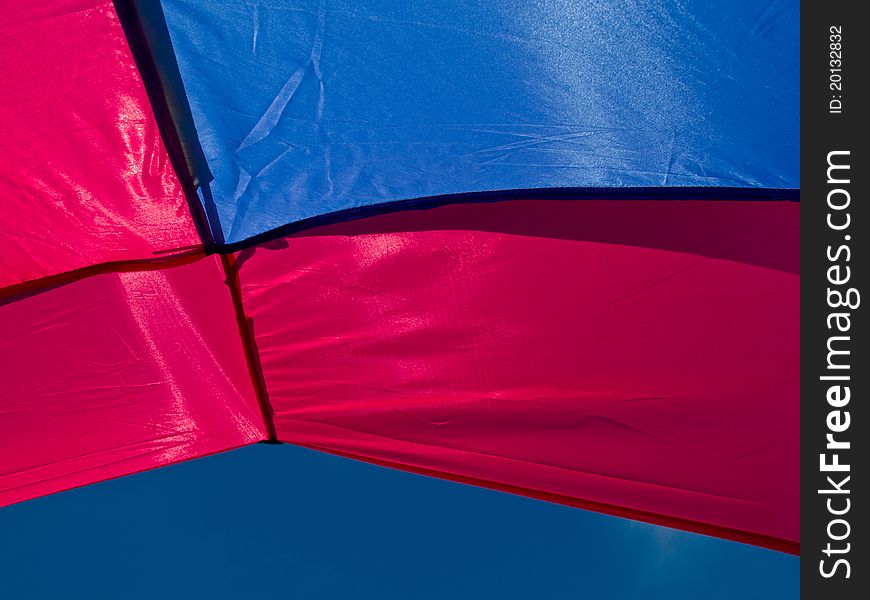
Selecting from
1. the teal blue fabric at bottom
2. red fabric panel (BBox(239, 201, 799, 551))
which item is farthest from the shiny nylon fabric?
the teal blue fabric at bottom

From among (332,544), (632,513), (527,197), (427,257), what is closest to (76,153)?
(427,257)

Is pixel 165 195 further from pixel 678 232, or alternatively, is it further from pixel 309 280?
pixel 678 232

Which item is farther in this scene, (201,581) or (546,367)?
(201,581)

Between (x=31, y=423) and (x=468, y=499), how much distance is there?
2.11 metres

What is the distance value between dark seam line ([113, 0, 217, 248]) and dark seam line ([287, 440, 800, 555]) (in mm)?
577

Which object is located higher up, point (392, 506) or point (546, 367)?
point (546, 367)

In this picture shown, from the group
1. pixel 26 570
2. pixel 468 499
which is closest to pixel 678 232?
pixel 468 499

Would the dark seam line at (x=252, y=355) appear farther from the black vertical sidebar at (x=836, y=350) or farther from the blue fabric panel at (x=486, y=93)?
the black vertical sidebar at (x=836, y=350)

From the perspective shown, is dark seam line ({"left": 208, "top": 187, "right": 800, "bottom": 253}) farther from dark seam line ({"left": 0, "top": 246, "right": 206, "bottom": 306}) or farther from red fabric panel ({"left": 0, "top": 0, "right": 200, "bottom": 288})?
red fabric panel ({"left": 0, "top": 0, "right": 200, "bottom": 288})

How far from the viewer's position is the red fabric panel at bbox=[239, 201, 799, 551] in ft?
6.75

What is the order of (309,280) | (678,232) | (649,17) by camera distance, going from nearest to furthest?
(649,17)
(678,232)
(309,280)

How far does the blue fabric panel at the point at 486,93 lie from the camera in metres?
1.91

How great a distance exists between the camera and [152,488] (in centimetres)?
391

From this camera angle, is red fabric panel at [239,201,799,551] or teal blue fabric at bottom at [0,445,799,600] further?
teal blue fabric at bottom at [0,445,799,600]
